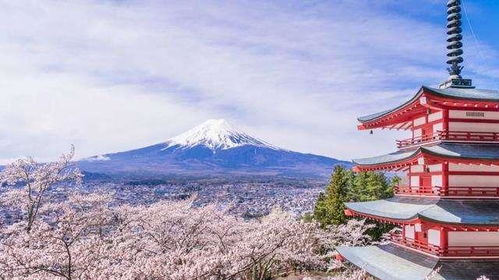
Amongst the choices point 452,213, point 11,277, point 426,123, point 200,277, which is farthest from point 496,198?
point 11,277

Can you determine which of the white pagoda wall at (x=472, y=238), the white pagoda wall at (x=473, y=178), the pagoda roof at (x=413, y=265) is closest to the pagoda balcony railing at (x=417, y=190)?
the white pagoda wall at (x=473, y=178)

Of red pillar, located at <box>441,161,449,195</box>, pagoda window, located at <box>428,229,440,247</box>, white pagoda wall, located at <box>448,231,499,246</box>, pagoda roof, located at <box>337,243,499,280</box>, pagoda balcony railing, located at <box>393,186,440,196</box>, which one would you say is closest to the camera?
pagoda roof, located at <box>337,243,499,280</box>

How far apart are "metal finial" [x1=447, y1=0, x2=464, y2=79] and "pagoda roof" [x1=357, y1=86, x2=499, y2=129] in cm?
110

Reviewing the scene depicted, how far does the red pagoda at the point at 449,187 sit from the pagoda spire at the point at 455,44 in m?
0.04

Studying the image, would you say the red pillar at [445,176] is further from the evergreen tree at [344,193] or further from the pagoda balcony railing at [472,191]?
the evergreen tree at [344,193]

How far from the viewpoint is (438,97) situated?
621 inches

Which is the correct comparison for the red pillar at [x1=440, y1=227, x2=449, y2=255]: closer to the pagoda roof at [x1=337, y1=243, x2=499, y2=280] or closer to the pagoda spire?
the pagoda roof at [x1=337, y1=243, x2=499, y2=280]

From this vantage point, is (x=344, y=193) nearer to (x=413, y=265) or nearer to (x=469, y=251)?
(x=413, y=265)

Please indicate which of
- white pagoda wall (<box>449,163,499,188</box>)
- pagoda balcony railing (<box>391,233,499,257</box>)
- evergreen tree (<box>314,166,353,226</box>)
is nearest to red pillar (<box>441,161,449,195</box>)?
white pagoda wall (<box>449,163,499,188</box>)

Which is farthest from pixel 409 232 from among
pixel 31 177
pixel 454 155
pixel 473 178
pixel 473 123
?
pixel 31 177

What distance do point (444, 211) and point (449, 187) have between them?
1.15 m

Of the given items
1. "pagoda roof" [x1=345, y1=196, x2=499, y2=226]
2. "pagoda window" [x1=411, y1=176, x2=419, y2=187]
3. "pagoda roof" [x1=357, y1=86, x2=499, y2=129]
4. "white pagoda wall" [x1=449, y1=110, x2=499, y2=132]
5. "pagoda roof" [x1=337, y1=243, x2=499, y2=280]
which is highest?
"pagoda roof" [x1=357, y1=86, x2=499, y2=129]

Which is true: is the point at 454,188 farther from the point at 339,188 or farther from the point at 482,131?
the point at 339,188

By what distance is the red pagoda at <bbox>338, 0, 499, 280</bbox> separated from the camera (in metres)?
15.1
